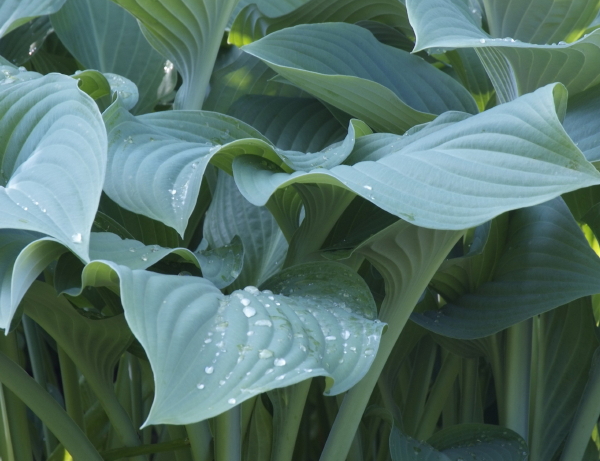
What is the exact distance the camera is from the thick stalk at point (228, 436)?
542 mm

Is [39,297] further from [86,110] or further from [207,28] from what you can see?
[207,28]

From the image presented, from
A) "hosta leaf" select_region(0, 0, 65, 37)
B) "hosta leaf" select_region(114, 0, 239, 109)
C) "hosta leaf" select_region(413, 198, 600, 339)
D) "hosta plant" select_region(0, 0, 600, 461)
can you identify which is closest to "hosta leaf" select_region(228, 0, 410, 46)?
"hosta plant" select_region(0, 0, 600, 461)

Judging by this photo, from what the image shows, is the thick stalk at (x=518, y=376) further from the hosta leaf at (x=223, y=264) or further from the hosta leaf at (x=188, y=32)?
the hosta leaf at (x=188, y=32)

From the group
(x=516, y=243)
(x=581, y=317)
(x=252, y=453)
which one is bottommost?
(x=252, y=453)

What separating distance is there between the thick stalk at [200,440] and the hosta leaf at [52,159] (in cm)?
28

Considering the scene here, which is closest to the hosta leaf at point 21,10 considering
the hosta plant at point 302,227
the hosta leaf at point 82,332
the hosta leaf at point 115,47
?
the hosta plant at point 302,227

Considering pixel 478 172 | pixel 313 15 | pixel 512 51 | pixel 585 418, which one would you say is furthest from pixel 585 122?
pixel 313 15

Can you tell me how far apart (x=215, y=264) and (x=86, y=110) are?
16 cm

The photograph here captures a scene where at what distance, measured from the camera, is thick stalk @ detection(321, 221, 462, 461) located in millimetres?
501

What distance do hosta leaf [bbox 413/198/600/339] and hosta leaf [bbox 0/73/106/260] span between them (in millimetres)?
349

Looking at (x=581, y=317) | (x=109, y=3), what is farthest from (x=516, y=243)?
(x=109, y=3)

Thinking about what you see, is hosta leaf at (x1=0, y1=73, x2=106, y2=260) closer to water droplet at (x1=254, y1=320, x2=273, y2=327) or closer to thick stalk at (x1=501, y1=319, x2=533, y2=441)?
water droplet at (x1=254, y1=320, x2=273, y2=327)

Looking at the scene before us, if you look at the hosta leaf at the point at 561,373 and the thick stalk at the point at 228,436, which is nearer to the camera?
the thick stalk at the point at 228,436

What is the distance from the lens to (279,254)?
64cm
